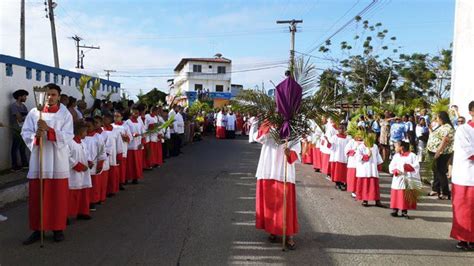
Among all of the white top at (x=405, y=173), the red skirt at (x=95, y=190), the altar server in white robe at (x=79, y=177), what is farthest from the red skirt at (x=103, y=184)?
the white top at (x=405, y=173)

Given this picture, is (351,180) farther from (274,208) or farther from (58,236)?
(58,236)

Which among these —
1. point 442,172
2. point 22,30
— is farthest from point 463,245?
point 22,30

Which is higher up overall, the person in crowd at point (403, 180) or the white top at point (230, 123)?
the white top at point (230, 123)

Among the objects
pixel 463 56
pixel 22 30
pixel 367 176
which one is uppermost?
pixel 22 30

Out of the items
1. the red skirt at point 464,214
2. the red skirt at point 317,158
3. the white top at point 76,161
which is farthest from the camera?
the red skirt at point 317,158

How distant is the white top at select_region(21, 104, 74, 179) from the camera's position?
6281 millimetres

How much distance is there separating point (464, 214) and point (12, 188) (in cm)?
764

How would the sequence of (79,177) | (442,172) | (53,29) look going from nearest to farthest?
(79,177) < (442,172) < (53,29)

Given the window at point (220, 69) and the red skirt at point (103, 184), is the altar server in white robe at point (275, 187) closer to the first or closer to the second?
the red skirt at point (103, 184)

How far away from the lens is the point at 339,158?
37.9 feet

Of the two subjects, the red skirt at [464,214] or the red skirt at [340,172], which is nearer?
the red skirt at [464,214]

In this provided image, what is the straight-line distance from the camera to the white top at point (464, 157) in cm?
654

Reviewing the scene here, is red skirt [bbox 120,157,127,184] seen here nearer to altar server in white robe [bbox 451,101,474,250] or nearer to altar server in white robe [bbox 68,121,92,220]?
altar server in white robe [bbox 68,121,92,220]

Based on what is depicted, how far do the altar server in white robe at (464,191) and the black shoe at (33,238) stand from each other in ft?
18.6
